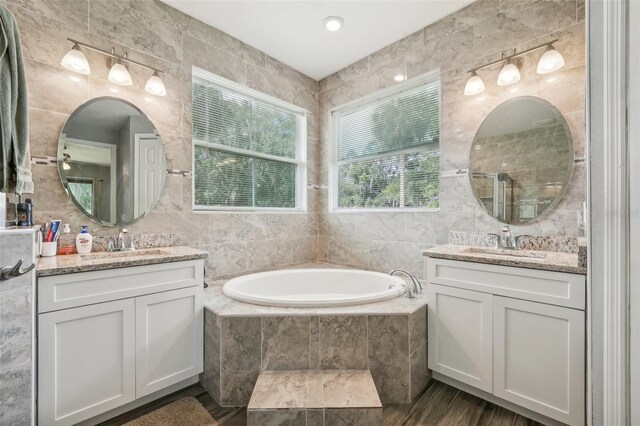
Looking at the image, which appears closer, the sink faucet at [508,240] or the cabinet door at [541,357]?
the cabinet door at [541,357]

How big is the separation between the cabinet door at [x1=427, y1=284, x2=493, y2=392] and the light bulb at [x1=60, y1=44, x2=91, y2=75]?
8.79 ft

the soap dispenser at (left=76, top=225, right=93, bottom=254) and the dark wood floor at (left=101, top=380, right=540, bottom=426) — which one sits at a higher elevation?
the soap dispenser at (left=76, top=225, right=93, bottom=254)

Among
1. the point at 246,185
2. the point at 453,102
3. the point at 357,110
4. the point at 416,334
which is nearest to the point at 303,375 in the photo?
the point at 416,334

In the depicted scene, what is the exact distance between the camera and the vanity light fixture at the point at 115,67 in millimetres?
1813

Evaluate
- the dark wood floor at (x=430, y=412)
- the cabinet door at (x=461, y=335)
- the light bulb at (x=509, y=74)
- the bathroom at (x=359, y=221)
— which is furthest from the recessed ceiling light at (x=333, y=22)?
the dark wood floor at (x=430, y=412)

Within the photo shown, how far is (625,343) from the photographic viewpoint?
72 centimetres

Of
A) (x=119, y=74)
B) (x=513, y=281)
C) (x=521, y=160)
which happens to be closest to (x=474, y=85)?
(x=521, y=160)

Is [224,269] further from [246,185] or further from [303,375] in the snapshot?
[303,375]

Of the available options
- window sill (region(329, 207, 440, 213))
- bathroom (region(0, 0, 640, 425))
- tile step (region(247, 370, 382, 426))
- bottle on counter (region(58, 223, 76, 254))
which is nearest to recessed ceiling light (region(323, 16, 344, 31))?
bathroom (region(0, 0, 640, 425))

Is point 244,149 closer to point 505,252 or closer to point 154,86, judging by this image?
point 154,86

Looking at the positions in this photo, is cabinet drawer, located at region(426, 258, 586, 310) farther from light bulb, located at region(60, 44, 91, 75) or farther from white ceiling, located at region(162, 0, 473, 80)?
light bulb, located at region(60, 44, 91, 75)

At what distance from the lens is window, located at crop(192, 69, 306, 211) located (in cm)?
256

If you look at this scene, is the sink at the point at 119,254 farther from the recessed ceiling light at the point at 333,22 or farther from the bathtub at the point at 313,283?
the recessed ceiling light at the point at 333,22

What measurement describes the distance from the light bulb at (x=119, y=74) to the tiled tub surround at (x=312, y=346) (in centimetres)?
171
